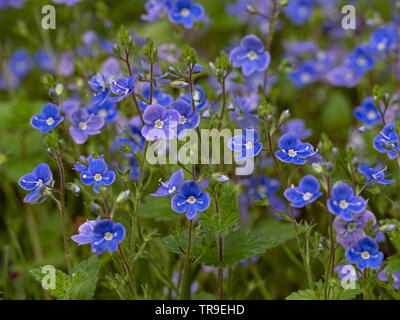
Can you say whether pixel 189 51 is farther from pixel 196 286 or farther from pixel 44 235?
pixel 44 235

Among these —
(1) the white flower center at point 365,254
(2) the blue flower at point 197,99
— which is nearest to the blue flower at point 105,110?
(2) the blue flower at point 197,99

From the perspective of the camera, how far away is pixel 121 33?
1.71 meters

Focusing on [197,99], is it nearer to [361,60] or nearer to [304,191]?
[304,191]

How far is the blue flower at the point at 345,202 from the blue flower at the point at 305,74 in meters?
1.87

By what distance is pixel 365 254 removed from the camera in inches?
59.8

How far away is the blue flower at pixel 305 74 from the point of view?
3230 mm

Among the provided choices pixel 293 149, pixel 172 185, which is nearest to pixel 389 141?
pixel 293 149

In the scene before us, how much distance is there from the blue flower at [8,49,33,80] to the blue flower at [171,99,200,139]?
8.37ft

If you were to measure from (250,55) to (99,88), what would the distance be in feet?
2.35

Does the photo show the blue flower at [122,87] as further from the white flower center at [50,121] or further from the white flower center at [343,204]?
the white flower center at [343,204]

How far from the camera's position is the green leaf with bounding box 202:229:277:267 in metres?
1.78

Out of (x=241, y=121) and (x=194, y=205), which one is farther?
(x=241, y=121)
